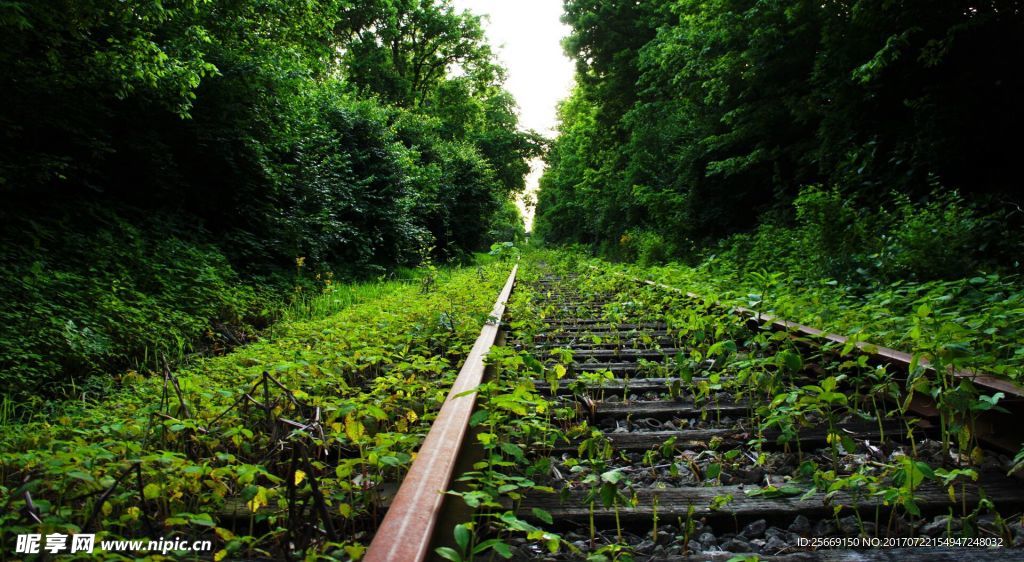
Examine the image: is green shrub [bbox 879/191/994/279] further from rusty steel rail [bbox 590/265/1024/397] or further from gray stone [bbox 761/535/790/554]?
gray stone [bbox 761/535/790/554]

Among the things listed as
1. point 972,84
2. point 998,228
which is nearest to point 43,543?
point 998,228

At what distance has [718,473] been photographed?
1.88 meters

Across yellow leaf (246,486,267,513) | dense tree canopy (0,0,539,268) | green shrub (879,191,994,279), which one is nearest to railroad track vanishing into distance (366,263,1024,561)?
yellow leaf (246,486,267,513)

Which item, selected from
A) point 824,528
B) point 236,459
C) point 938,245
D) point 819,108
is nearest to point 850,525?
point 824,528

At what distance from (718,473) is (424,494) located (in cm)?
109

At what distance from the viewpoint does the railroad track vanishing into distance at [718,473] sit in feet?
4.81

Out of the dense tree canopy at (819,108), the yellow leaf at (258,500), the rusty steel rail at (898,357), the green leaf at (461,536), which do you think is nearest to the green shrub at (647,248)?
the dense tree canopy at (819,108)

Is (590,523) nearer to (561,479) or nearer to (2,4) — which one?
(561,479)

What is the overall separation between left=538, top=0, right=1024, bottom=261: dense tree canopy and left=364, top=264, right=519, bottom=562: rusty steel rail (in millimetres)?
7854

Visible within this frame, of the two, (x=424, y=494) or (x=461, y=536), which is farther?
(x=424, y=494)

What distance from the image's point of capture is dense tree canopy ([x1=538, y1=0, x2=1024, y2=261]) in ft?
22.2

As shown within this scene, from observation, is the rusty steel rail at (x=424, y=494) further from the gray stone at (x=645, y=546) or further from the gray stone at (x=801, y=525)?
the gray stone at (x=801, y=525)

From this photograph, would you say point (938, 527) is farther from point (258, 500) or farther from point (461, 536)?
point (258, 500)

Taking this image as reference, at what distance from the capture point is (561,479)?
200cm
